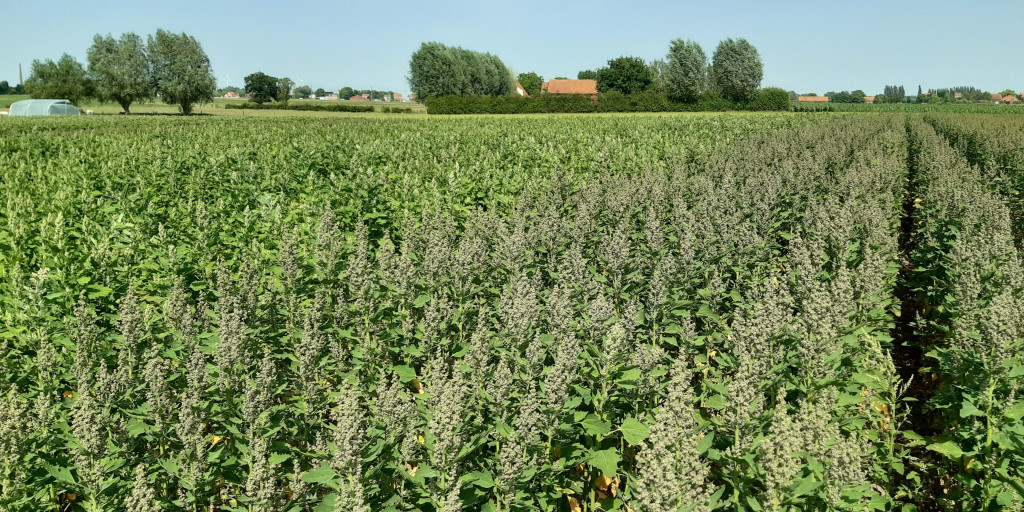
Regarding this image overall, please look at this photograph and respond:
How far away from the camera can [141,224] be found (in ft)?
29.9

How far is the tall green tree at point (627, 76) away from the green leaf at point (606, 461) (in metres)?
127

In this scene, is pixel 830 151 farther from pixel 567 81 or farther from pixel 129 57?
pixel 567 81

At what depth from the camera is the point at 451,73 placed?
10688 cm

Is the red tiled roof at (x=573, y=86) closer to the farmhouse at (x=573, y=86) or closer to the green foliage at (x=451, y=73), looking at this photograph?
the farmhouse at (x=573, y=86)

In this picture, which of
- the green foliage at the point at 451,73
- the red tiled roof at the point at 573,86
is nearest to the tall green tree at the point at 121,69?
the green foliage at the point at 451,73

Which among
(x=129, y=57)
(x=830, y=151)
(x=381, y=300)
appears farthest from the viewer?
(x=129, y=57)

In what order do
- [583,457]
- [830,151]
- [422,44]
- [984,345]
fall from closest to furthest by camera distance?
1. [583,457]
2. [984,345]
3. [830,151]
4. [422,44]

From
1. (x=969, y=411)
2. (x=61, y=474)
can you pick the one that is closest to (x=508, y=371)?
(x=61, y=474)

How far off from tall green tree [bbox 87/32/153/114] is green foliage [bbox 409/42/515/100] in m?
44.0

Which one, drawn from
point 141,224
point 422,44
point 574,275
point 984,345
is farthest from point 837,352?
point 422,44

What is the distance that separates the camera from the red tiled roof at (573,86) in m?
130

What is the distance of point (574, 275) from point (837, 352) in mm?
2762

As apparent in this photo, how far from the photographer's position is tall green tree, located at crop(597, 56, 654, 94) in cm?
12456

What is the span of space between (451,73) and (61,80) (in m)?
64.5
